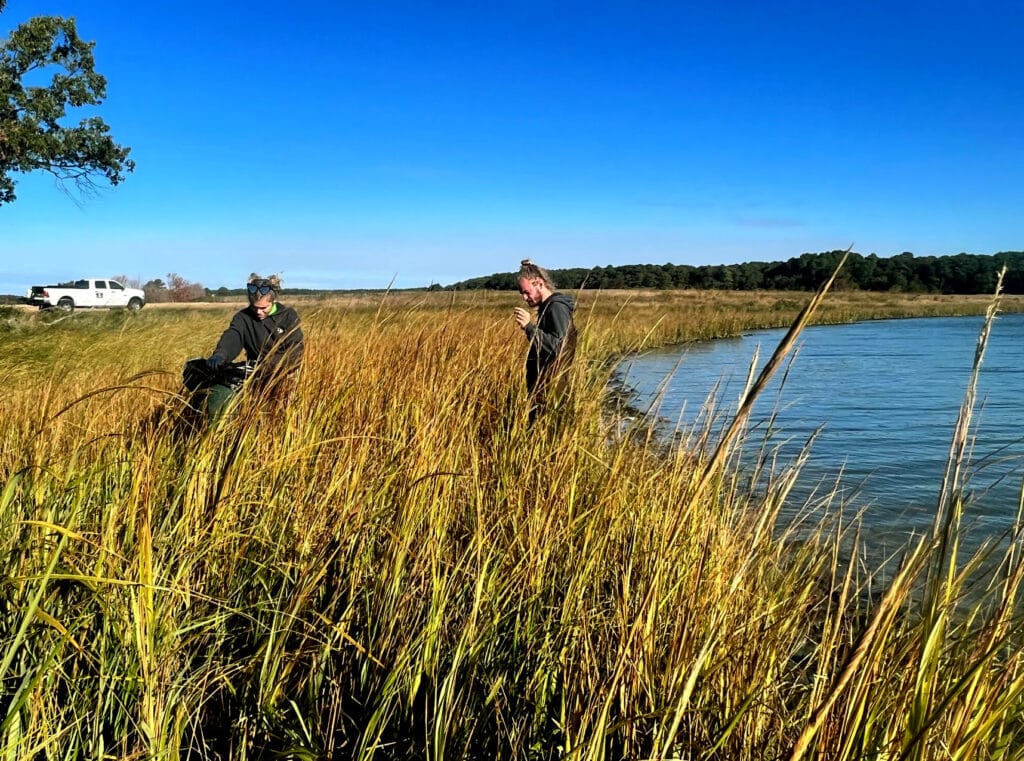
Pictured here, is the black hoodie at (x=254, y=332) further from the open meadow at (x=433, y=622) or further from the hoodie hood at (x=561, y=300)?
the hoodie hood at (x=561, y=300)

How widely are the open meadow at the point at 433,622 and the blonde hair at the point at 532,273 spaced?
2.43m

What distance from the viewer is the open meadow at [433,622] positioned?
129cm

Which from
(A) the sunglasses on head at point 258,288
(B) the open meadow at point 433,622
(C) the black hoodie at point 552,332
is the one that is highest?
(A) the sunglasses on head at point 258,288

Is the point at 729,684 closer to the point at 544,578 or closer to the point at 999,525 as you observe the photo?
the point at 544,578

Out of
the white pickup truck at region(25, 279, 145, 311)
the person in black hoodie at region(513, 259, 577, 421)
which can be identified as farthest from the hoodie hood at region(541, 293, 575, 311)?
the white pickup truck at region(25, 279, 145, 311)

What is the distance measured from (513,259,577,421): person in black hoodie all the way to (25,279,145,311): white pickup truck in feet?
106

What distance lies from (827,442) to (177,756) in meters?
8.74

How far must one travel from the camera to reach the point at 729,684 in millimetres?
1518

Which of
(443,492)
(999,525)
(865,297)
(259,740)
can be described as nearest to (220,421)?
(443,492)

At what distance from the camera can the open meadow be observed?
4.22ft

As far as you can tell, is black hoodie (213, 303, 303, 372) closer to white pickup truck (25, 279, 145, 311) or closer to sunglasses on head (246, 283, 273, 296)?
sunglasses on head (246, 283, 273, 296)

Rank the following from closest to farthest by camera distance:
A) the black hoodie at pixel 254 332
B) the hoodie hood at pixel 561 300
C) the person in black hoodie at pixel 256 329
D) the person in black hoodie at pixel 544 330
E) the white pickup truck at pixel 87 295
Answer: the person in black hoodie at pixel 544 330 → the person in black hoodie at pixel 256 329 → the black hoodie at pixel 254 332 → the hoodie hood at pixel 561 300 → the white pickup truck at pixel 87 295

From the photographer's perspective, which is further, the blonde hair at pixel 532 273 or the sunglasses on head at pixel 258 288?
the blonde hair at pixel 532 273

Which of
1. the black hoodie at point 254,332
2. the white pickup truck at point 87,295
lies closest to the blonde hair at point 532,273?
the black hoodie at point 254,332
